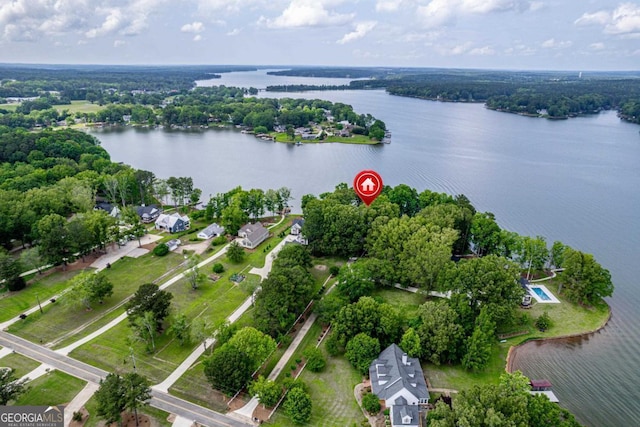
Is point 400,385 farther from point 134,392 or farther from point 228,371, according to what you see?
point 134,392

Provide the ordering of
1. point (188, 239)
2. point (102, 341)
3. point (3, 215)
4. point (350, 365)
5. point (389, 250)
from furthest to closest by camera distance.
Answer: point (188, 239), point (3, 215), point (389, 250), point (102, 341), point (350, 365)

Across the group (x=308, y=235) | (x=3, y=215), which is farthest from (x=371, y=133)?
(x=3, y=215)

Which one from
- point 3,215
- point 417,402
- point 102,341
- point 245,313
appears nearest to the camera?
point 417,402

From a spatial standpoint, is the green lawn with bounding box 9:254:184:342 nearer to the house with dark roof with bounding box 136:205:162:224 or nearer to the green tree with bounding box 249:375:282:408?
the house with dark roof with bounding box 136:205:162:224

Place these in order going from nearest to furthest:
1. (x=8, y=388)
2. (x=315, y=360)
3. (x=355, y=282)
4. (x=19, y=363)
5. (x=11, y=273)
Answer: (x=8, y=388), (x=315, y=360), (x=19, y=363), (x=355, y=282), (x=11, y=273)

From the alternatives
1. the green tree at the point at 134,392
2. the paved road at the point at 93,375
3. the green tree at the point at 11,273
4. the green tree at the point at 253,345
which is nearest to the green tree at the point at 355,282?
the green tree at the point at 253,345

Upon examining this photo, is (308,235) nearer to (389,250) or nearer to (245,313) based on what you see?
(389,250)

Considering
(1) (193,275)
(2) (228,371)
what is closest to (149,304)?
(1) (193,275)
